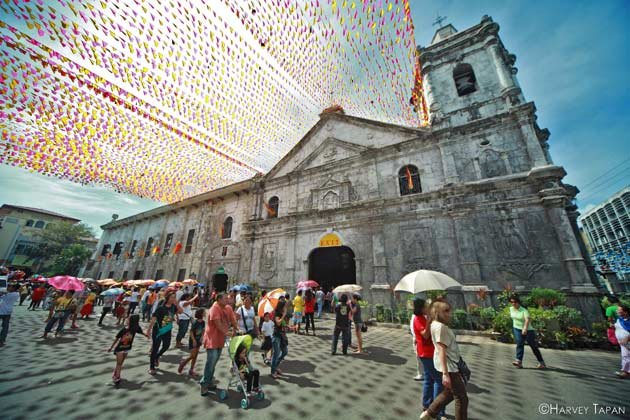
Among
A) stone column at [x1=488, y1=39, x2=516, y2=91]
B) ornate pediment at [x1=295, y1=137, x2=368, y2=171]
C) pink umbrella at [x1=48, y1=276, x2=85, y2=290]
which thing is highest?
stone column at [x1=488, y1=39, x2=516, y2=91]

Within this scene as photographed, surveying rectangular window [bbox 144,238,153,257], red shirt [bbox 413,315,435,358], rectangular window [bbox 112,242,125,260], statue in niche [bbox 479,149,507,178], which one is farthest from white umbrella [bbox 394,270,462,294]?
rectangular window [bbox 112,242,125,260]

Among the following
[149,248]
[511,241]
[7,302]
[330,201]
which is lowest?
[7,302]

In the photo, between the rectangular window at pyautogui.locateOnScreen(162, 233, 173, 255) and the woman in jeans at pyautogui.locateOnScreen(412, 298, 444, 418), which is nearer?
the woman in jeans at pyautogui.locateOnScreen(412, 298, 444, 418)

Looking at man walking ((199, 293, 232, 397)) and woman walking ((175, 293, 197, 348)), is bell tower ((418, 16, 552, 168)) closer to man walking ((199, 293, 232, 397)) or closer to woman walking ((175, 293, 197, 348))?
man walking ((199, 293, 232, 397))

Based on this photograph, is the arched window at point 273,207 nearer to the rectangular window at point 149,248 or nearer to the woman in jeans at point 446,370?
the woman in jeans at point 446,370

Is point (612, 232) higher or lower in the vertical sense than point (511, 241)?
higher

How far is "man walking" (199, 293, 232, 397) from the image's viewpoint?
4.12 metres

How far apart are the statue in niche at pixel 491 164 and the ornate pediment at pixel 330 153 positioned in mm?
6337

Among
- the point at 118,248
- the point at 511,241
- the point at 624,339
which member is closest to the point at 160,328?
the point at 624,339

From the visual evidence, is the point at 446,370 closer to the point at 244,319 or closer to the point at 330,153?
the point at 244,319

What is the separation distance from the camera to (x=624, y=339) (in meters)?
4.93

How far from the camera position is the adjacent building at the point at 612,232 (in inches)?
801

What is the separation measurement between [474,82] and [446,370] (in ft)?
53.3

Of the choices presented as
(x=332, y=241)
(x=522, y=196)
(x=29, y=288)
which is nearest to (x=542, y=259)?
(x=522, y=196)
